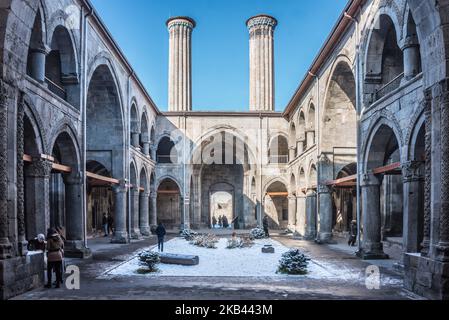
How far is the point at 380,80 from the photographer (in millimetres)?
13445

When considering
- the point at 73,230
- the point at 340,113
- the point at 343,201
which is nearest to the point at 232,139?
the point at 343,201

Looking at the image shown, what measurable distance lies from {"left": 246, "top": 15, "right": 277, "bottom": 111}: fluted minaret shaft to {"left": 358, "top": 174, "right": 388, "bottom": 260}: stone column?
2187 cm

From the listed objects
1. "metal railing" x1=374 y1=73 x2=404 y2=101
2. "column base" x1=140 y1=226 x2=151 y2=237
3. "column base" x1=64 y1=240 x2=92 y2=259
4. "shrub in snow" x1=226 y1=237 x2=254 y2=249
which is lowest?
"column base" x1=140 y1=226 x2=151 y2=237

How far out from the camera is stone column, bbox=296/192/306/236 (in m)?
23.2

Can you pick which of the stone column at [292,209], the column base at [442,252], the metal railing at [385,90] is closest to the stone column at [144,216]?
the stone column at [292,209]

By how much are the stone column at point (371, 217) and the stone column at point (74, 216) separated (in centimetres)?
878

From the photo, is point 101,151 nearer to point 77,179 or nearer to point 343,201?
point 77,179

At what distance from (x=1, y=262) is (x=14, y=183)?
1.38m

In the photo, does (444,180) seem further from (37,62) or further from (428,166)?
(37,62)

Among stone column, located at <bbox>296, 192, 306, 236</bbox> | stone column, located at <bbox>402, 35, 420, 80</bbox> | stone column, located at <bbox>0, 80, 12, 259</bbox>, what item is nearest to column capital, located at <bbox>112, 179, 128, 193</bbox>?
stone column, located at <bbox>296, 192, 306, 236</bbox>

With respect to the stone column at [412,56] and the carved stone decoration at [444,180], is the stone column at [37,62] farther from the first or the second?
the carved stone decoration at [444,180]

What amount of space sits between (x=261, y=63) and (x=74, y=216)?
82.0ft

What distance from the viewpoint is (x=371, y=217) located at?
13438mm

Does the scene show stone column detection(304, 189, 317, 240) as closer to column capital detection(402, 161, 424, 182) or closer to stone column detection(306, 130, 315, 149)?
stone column detection(306, 130, 315, 149)
